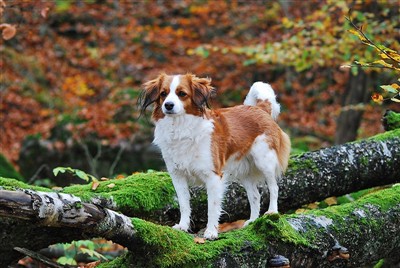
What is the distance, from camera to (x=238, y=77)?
18125 mm

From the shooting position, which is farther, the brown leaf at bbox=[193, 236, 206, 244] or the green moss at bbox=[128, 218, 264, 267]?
the brown leaf at bbox=[193, 236, 206, 244]

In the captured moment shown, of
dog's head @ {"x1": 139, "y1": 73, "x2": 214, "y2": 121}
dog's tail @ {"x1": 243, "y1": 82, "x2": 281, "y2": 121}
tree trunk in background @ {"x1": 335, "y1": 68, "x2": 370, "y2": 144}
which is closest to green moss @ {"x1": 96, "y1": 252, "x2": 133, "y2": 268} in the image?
dog's head @ {"x1": 139, "y1": 73, "x2": 214, "y2": 121}

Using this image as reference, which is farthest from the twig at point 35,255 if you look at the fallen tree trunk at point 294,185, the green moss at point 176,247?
the green moss at point 176,247

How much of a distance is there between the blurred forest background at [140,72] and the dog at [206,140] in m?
4.61

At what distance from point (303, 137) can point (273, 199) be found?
973cm

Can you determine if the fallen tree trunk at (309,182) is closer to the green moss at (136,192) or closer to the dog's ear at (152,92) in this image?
the green moss at (136,192)

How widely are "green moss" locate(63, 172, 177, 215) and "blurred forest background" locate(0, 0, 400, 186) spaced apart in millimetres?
4969

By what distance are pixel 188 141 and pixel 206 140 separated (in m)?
0.16

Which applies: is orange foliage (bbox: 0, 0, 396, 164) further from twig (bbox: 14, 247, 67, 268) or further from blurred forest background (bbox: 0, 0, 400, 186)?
twig (bbox: 14, 247, 67, 268)

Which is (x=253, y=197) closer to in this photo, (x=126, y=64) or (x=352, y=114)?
(x=352, y=114)

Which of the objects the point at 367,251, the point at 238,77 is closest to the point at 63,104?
the point at 238,77

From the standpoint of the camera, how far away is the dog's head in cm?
547

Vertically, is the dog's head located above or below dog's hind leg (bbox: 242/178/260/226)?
above

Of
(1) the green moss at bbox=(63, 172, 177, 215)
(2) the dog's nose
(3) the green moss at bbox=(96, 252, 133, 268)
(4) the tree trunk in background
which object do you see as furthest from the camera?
(4) the tree trunk in background
